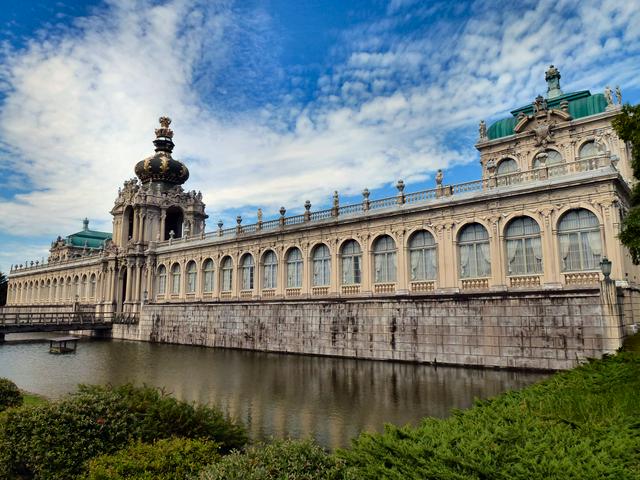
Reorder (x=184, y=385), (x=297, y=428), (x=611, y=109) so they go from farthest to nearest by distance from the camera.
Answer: (x=611, y=109), (x=184, y=385), (x=297, y=428)

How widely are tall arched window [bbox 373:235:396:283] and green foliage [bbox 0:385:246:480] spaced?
22.6 meters

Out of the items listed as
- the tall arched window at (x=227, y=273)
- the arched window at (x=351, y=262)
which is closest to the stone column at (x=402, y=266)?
the arched window at (x=351, y=262)

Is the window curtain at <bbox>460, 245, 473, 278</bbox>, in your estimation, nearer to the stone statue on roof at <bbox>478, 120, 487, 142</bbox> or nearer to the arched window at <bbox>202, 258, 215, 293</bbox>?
the stone statue on roof at <bbox>478, 120, 487, 142</bbox>

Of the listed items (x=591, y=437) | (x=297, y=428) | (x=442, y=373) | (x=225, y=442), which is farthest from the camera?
(x=442, y=373)

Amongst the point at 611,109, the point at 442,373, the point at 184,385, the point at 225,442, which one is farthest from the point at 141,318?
the point at 611,109

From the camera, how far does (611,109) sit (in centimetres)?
3219

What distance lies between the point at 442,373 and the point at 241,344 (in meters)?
18.6

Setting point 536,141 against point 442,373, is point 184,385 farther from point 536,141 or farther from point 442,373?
point 536,141

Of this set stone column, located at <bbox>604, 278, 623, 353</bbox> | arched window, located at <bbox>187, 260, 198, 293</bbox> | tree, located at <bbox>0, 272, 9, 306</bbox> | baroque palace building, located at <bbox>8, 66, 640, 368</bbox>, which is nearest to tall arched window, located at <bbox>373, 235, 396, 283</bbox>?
baroque palace building, located at <bbox>8, 66, 640, 368</bbox>

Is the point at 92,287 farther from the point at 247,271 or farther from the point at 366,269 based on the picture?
the point at 366,269

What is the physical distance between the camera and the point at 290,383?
2048cm

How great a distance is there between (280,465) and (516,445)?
2920 mm

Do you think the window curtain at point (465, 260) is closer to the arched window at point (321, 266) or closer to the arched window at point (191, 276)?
the arched window at point (321, 266)

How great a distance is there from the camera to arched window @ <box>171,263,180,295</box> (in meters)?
48.3
